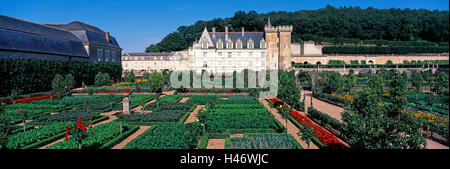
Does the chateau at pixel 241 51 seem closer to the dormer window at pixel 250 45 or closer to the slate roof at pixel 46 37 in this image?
the dormer window at pixel 250 45

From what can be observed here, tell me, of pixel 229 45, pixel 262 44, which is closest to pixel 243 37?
pixel 229 45

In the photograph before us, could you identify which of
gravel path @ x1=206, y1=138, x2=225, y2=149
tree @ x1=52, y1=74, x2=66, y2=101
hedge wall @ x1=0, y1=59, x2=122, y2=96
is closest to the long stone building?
hedge wall @ x1=0, y1=59, x2=122, y2=96

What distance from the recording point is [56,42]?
116 feet

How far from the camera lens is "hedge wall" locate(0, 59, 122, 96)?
2521 cm

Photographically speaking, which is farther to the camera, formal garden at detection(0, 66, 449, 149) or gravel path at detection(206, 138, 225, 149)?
gravel path at detection(206, 138, 225, 149)

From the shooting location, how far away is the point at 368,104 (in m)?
9.25

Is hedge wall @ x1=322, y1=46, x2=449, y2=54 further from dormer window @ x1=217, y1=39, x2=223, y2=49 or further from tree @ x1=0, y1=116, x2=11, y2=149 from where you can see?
tree @ x1=0, y1=116, x2=11, y2=149

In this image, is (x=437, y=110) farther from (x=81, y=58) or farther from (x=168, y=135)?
(x=81, y=58)

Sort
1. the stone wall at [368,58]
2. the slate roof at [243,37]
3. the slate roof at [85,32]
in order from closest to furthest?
the slate roof at [85,32]
the slate roof at [243,37]
the stone wall at [368,58]

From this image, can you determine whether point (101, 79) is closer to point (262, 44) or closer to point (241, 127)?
point (241, 127)

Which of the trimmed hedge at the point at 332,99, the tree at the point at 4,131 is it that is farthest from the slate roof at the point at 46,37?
the trimmed hedge at the point at 332,99

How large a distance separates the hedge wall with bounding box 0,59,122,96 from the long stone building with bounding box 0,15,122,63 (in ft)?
6.40

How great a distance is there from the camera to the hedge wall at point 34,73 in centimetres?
2521

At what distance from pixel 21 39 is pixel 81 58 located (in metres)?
10.1
